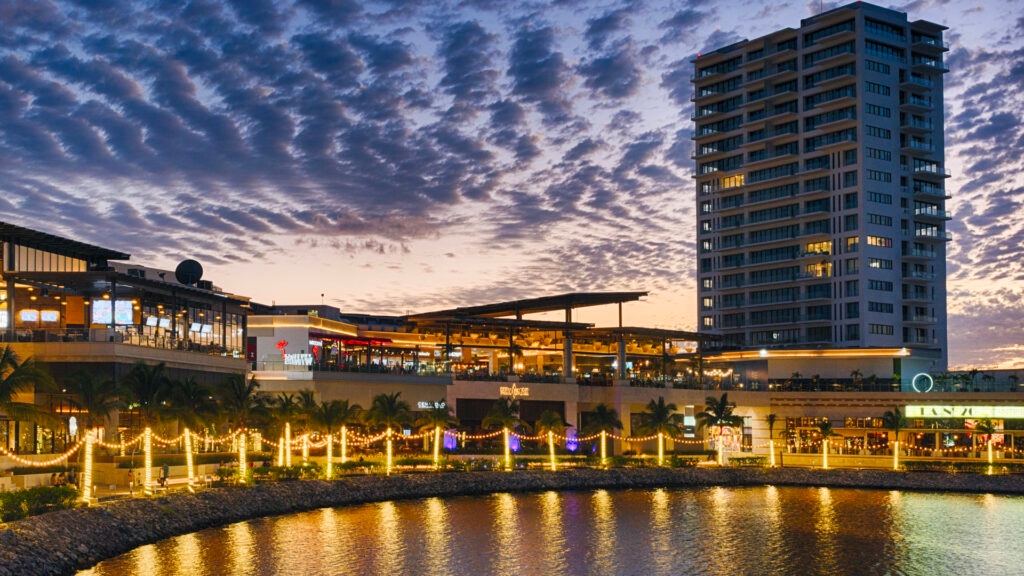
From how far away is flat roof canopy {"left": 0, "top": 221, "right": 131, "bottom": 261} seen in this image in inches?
3332

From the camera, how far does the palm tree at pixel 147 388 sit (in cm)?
7512

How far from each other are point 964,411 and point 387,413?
66.8 meters

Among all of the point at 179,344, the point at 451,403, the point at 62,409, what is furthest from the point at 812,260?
the point at 62,409

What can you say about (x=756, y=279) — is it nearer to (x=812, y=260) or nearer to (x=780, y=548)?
(x=812, y=260)

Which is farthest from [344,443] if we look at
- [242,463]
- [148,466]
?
[148,466]

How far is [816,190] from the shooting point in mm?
157500

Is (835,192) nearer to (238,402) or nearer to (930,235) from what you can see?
(930,235)

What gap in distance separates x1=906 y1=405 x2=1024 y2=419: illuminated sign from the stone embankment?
19.3 metres

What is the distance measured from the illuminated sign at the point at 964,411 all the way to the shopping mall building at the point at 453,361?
5.9 inches

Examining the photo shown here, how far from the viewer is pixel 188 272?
107 m

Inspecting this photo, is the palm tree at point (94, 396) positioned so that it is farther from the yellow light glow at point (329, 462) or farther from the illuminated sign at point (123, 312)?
the yellow light glow at point (329, 462)

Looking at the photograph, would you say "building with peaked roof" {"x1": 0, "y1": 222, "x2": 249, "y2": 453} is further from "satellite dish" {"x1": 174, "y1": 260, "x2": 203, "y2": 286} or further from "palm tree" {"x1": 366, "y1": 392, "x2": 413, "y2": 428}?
"palm tree" {"x1": 366, "y1": 392, "x2": 413, "y2": 428}

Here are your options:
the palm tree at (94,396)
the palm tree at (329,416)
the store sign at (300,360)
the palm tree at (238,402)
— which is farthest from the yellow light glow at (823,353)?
the palm tree at (94,396)

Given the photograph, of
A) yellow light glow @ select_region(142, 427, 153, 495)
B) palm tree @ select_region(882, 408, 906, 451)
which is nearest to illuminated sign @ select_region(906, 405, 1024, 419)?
palm tree @ select_region(882, 408, 906, 451)
